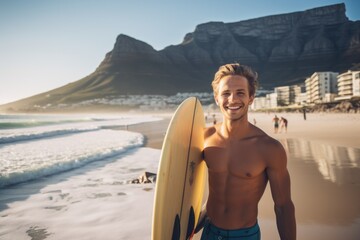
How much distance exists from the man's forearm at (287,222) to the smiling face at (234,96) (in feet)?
1.94

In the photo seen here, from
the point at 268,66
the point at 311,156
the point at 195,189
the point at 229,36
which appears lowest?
the point at 311,156

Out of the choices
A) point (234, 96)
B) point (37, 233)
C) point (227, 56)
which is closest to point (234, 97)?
point (234, 96)

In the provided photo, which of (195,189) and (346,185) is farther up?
(195,189)

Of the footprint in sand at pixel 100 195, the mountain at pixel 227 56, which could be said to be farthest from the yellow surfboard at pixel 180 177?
the mountain at pixel 227 56

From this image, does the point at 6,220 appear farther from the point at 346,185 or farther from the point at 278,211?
the point at 346,185

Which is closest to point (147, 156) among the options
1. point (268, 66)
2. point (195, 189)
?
point (195, 189)

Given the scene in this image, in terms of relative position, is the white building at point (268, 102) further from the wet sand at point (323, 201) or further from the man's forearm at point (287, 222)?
the man's forearm at point (287, 222)

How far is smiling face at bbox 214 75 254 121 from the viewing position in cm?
167

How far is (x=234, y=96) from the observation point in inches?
65.5

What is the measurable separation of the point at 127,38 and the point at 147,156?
18414cm

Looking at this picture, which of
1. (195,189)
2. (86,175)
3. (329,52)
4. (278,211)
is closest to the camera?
(278,211)

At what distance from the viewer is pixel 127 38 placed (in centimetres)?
18250

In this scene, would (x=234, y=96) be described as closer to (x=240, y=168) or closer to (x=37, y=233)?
(x=240, y=168)

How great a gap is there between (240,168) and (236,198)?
203 millimetres
